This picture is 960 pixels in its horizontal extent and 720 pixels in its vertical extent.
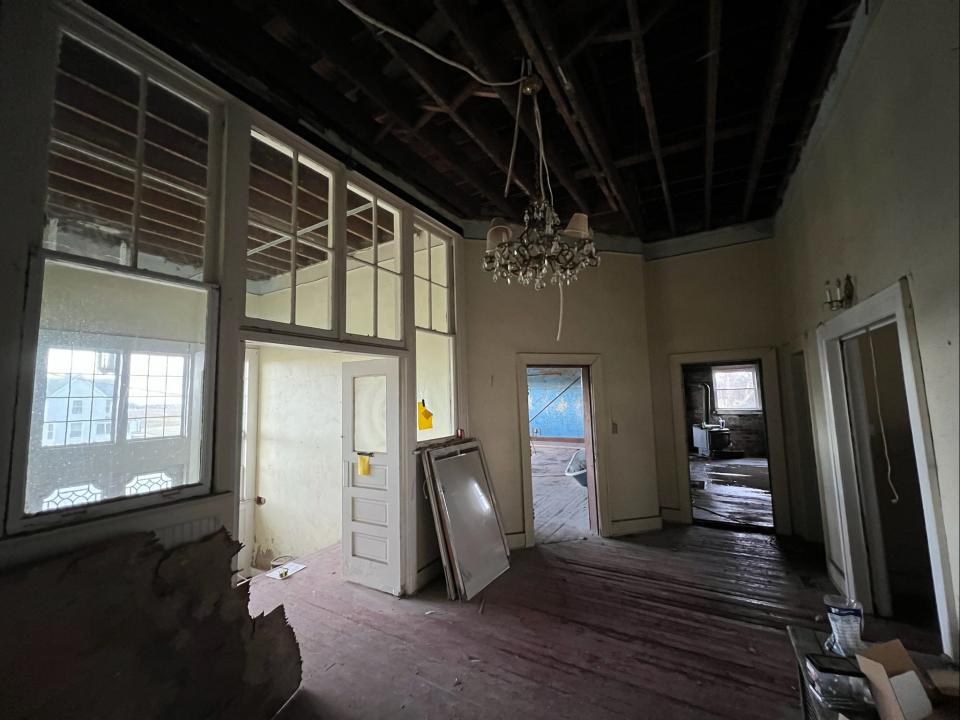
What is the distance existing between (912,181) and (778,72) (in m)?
1.31

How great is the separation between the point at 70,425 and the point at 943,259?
3.54 meters

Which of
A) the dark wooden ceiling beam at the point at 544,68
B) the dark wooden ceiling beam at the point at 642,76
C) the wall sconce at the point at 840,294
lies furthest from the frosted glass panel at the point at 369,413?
the wall sconce at the point at 840,294

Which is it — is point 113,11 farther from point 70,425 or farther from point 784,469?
point 784,469

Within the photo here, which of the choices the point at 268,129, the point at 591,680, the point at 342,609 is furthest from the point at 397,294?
the point at 591,680

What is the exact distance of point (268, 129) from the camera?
7.87 feet

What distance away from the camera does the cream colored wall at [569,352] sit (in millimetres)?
4176

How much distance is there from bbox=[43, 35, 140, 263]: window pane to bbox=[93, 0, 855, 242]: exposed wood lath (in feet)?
0.96

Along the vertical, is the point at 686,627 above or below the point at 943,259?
below

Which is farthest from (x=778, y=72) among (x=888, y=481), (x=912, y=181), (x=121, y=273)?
(x=121, y=273)

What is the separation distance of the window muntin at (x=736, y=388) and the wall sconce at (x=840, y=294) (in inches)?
334

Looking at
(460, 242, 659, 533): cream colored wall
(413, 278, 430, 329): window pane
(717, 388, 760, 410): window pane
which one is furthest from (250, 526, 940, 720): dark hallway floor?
(717, 388, 760, 410): window pane

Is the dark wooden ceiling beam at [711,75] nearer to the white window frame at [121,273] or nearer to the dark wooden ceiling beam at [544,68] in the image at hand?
the dark wooden ceiling beam at [544,68]

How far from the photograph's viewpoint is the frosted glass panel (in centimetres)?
342

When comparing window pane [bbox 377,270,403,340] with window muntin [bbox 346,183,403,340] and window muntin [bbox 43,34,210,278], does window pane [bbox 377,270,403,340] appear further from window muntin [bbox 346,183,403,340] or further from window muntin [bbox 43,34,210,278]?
window muntin [bbox 43,34,210,278]
